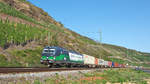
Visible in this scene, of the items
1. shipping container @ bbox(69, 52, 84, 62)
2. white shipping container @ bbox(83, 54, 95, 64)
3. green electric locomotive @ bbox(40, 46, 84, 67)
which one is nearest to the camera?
green electric locomotive @ bbox(40, 46, 84, 67)

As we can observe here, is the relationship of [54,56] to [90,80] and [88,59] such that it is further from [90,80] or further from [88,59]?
[88,59]

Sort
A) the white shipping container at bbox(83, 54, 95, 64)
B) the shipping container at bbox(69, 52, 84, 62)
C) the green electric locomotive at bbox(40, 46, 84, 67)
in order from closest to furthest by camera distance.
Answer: the green electric locomotive at bbox(40, 46, 84, 67)
the shipping container at bbox(69, 52, 84, 62)
the white shipping container at bbox(83, 54, 95, 64)

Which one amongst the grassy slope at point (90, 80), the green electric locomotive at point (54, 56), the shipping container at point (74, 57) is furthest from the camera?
the shipping container at point (74, 57)

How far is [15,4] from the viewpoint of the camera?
124 meters

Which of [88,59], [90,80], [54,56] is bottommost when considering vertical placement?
[90,80]

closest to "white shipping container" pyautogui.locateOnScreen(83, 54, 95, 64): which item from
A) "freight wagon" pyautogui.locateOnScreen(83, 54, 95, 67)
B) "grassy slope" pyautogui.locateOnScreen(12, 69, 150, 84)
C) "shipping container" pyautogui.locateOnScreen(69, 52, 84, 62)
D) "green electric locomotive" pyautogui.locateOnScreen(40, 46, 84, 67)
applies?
"freight wagon" pyautogui.locateOnScreen(83, 54, 95, 67)

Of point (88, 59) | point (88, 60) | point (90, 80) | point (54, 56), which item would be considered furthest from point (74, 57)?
point (90, 80)

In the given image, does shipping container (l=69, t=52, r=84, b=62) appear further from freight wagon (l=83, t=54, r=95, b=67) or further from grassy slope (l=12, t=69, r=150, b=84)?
grassy slope (l=12, t=69, r=150, b=84)

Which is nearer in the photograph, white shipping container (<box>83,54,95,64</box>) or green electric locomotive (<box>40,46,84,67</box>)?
green electric locomotive (<box>40,46,84,67</box>)

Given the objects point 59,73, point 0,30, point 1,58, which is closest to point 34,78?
point 59,73

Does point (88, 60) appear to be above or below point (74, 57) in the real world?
below

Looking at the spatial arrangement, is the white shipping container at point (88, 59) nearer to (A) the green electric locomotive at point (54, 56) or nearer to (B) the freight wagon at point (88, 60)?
(B) the freight wagon at point (88, 60)

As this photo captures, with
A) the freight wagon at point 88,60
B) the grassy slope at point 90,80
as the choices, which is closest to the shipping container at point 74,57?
the freight wagon at point 88,60

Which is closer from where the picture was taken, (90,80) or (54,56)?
(90,80)
